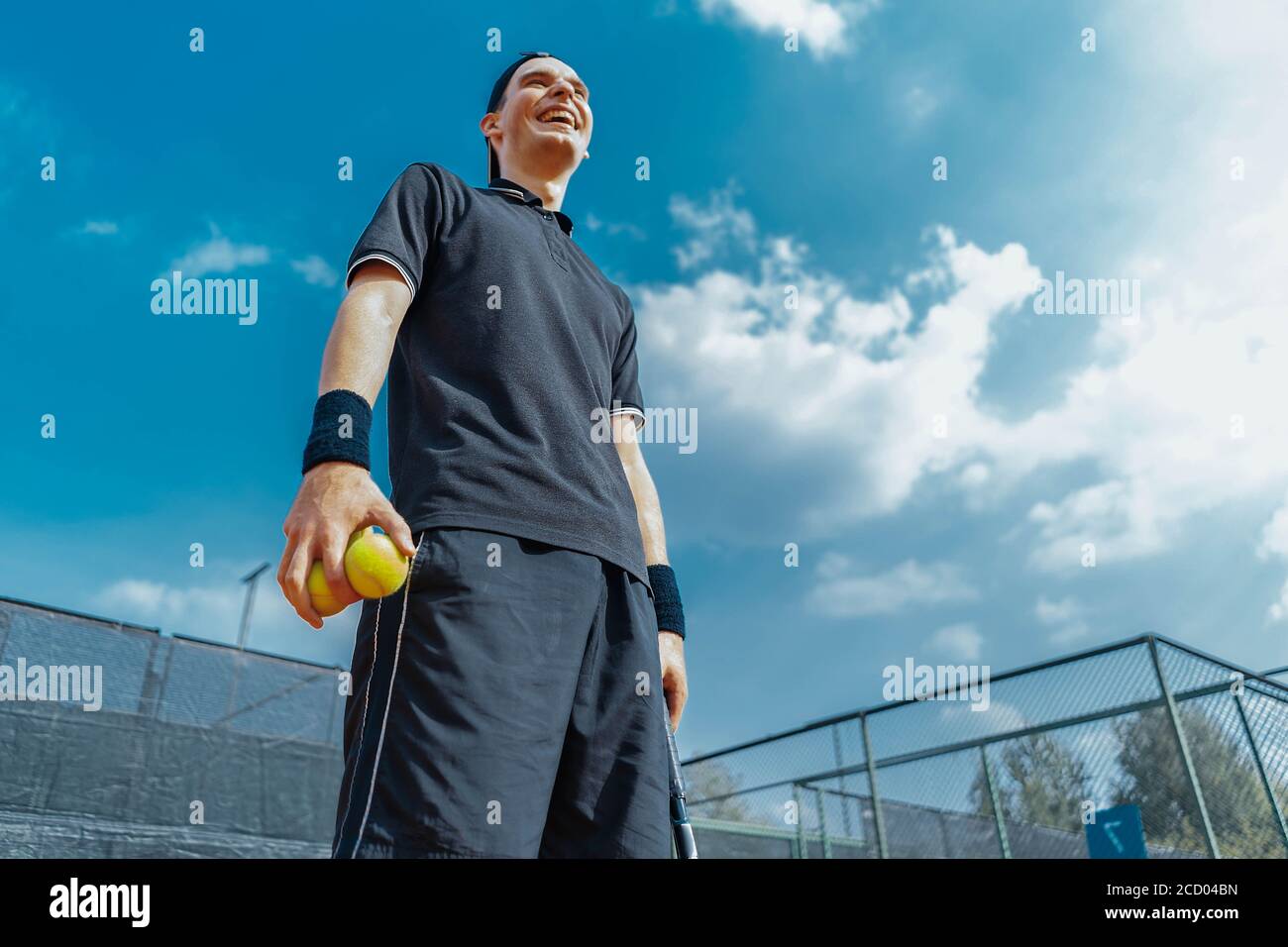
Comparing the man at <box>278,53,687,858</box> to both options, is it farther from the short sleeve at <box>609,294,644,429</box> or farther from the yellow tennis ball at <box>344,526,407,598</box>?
the short sleeve at <box>609,294,644,429</box>

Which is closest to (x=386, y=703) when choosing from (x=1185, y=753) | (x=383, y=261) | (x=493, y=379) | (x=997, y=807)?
(x=493, y=379)

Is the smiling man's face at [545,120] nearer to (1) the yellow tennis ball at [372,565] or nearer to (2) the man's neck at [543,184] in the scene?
(2) the man's neck at [543,184]

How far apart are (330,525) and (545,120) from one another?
1.57 meters

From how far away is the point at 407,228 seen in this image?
181cm

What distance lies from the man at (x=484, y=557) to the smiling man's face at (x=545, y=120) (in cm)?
37

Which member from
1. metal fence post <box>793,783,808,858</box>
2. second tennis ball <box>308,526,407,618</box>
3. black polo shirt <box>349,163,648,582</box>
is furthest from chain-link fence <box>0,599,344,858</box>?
second tennis ball <box>308,526,407,618</box>

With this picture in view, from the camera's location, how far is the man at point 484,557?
4.25ft

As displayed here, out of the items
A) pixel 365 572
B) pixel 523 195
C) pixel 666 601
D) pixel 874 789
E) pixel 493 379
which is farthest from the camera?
pixel 874 789

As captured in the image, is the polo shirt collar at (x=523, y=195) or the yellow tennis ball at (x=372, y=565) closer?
the yellow tennis ball at (x=372, y=565)

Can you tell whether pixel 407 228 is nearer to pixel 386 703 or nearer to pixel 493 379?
pixel 493 379

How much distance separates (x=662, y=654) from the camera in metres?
2.01

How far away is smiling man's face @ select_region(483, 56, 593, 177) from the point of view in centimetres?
238

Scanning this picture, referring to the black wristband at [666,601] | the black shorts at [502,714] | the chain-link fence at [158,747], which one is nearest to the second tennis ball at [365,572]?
the black shorts at [502,714]
